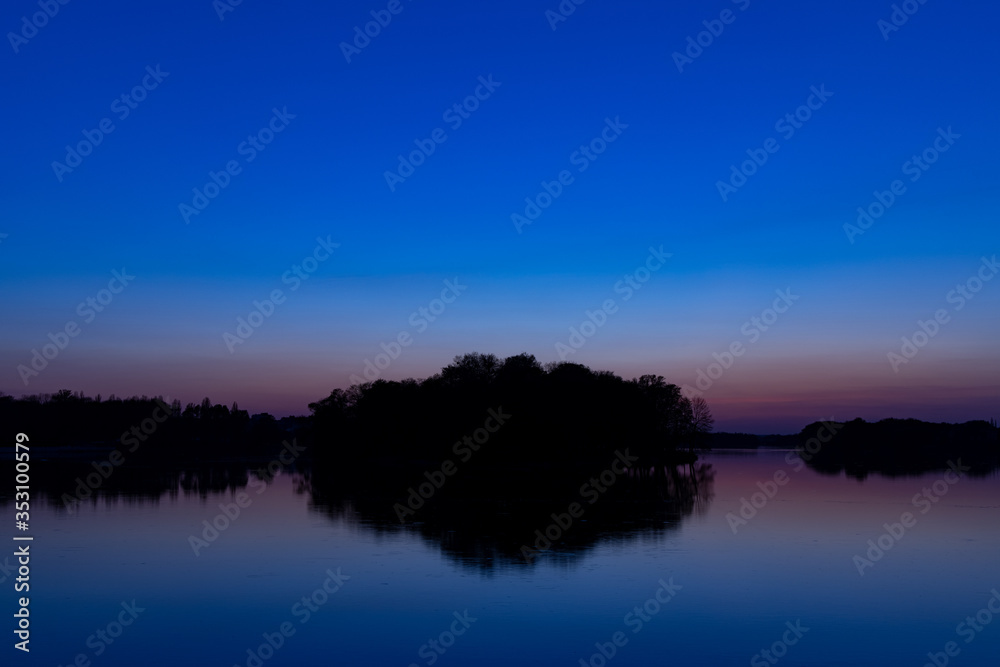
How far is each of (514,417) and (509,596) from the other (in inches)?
2527

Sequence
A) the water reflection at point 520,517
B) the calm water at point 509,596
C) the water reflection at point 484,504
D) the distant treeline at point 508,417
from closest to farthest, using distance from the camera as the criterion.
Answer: the calm water at point 509,596
the water reflection at point 520,517
the water reflection at point 484,504
the distant treeline at point 508,417

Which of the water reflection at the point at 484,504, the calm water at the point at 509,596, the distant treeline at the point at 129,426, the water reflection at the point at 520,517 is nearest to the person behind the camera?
the calm water at the point at 509,596

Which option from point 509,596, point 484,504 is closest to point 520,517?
point 484,504

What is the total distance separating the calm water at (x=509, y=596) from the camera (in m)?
14.4

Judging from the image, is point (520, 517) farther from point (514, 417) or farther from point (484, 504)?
point (514, 417)

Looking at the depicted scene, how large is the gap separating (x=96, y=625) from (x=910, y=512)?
3116 centimetres

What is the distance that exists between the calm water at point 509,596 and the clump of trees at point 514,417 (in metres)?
53.6

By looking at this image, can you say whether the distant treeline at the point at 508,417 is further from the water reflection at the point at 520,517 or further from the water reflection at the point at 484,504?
the water reflection at the point at 520,517

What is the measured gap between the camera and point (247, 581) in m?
20.0

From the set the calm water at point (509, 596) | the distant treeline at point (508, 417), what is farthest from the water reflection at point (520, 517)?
the distant treeline at point (508, 417)

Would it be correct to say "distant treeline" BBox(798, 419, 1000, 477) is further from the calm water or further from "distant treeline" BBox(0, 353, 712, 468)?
the calm water

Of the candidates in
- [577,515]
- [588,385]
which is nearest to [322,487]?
[577,515]

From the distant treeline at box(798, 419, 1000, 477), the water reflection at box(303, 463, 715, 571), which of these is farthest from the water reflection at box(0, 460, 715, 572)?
the distant treeline at box(798, 419, 1000, 477)

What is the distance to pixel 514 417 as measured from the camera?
270ft
